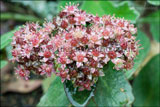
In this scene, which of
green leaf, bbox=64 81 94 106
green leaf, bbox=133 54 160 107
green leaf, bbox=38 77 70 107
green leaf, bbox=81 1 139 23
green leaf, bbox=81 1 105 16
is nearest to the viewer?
green leaf, bbox=64 81 94 106

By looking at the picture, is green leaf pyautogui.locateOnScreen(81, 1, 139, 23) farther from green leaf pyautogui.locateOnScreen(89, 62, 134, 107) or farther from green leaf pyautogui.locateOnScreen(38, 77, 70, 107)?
green leaf pyautogui.locateOnScreen(38, 77, 70, 107)

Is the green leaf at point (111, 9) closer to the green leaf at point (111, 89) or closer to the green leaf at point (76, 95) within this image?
the green leaf at point (111, 89)

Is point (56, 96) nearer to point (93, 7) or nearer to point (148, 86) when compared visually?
point (93, 7)

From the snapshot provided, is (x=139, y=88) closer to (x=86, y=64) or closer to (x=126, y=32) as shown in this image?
(x=126, y=32)

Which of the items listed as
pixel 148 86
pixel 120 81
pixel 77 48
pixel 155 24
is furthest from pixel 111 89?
pixel 155 24

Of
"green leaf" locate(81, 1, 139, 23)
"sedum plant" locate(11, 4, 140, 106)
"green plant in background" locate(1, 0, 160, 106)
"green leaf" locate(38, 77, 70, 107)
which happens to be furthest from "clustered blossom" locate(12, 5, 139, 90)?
"green leaf" locate(81, 1, 139, 23)

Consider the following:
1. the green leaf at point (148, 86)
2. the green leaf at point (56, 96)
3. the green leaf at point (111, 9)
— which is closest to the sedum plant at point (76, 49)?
the green leaf at point (56, 96)

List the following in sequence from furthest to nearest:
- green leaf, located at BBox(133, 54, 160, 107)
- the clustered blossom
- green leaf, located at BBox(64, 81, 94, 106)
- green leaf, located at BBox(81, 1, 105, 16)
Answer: green leaf, located at BBox(133, 54, 160, 107) → green leaf, located at BBox(81, 1, 105, 16) → green leaf, located at BBox(64, 81, 94, 106) → the clustered blossom
